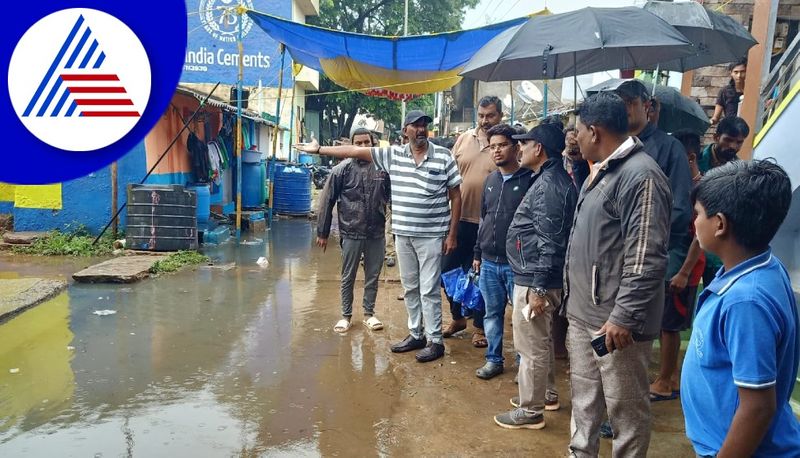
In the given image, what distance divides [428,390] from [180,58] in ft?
8.44

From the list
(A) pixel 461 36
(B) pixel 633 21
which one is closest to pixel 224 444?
(B) pixel 633 21

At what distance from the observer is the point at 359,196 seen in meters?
4.95

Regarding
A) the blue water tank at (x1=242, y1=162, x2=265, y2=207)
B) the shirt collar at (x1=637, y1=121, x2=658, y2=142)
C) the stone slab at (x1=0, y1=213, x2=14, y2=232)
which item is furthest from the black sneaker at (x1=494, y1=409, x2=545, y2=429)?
the blue water tank at (x1=242, y1=162, x2=265, y2=207)

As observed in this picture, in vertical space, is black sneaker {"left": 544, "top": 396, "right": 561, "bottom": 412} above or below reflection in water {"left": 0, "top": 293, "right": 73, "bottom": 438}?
below

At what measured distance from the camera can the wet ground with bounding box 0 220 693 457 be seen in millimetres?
3094

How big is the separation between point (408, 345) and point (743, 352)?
337 cm

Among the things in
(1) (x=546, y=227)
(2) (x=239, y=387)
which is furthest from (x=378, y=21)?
(1) (x=546, y=227)

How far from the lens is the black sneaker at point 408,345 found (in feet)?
14.9

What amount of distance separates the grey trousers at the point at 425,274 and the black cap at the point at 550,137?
4.42ft

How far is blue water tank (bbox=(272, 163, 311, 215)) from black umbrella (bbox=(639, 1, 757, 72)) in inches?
374

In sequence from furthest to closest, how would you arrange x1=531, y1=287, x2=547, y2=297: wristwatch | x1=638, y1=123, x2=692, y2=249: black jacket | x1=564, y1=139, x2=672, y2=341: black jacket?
x1=638, y1=123, x2=692, y2=249: black jacket, x1=531, y1=287, x2=547, y2=297: wristwatch, x1=564, y1=139, x2=672, y2=341: black jacket

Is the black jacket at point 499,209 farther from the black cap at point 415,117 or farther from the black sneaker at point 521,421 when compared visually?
the black sneaker at point 521,421

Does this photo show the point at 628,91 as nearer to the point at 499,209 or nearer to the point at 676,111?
the point at 499,209

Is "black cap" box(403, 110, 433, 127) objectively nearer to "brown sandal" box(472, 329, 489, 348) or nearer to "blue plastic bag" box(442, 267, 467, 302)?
"blue plastic bag" box(442, 267, 467, 302)
